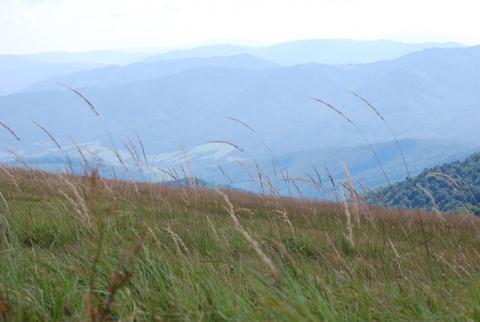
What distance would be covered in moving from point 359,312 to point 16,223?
13.2 feet

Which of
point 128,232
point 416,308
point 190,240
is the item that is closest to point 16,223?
point 128,232

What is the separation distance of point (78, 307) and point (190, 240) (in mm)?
2721

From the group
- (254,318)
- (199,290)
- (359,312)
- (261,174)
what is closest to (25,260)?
(199,290)

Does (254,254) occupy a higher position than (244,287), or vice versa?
(244,287)

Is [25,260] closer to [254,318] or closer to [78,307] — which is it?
[78,307]

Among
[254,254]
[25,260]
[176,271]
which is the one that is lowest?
[254,254]

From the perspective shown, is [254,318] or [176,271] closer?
[254,318]

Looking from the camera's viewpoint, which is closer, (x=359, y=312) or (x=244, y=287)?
(x=359, y=312)

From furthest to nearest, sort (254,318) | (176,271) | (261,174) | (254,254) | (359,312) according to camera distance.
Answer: (261,174) < (254,254) < (176,271) < (359,312) < (254,318)

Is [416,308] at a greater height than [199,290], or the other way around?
[199,290]

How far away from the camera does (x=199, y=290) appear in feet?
9.23

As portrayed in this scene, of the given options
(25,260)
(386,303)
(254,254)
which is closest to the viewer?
(386,303)

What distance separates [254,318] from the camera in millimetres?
2664

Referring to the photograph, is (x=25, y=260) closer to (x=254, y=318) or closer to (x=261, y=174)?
(x=254, y=318)
